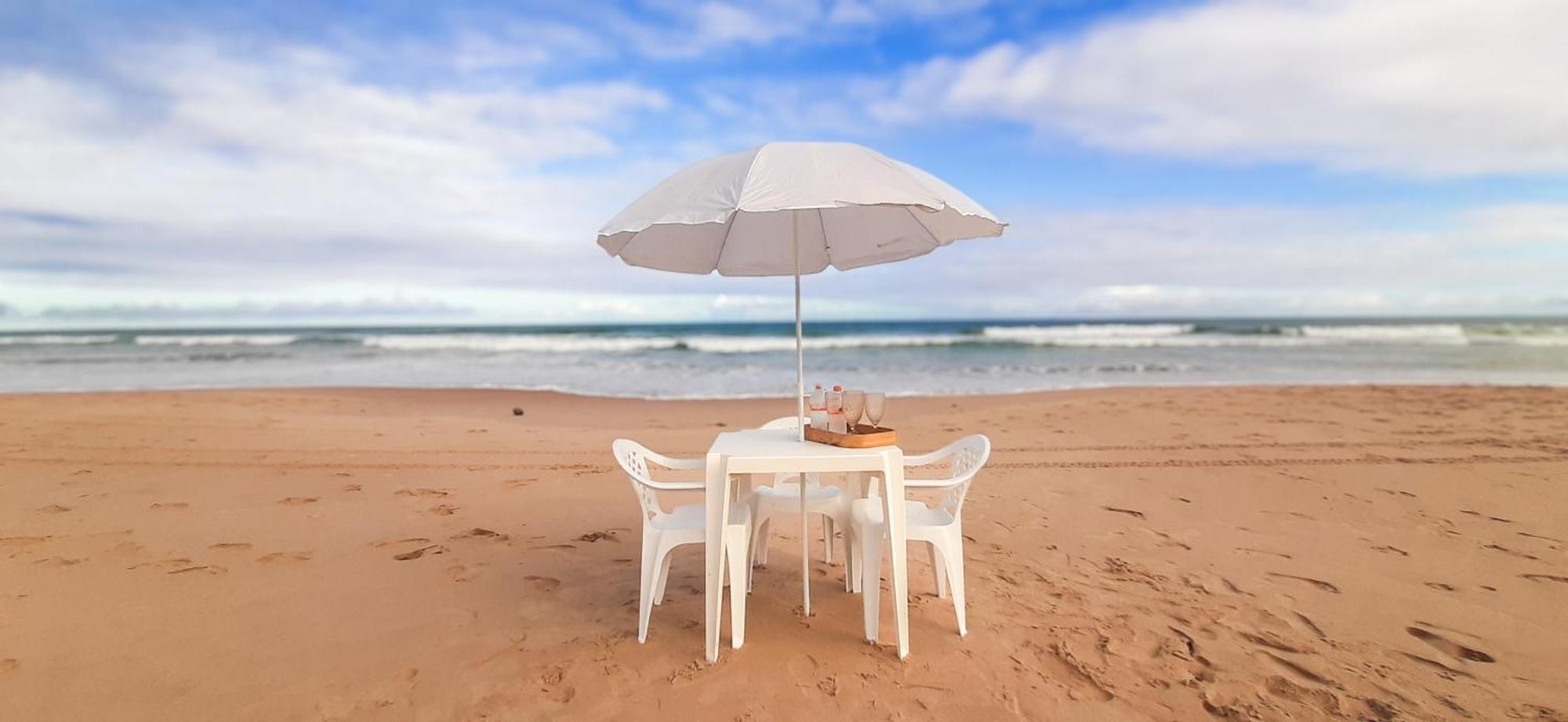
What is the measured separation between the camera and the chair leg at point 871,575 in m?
2.85

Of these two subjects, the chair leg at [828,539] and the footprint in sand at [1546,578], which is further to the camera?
the chair leg at [828,539]

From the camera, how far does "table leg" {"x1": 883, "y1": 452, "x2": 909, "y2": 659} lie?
2713mm

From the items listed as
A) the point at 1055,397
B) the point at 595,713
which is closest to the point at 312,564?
the point at 595,713

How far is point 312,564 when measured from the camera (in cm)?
378

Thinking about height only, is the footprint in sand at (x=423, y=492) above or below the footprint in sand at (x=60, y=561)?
below

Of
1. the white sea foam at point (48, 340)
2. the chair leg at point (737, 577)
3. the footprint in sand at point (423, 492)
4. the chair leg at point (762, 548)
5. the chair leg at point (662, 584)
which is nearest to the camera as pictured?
the chair leg at point (737, 577)

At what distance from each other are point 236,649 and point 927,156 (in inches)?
445

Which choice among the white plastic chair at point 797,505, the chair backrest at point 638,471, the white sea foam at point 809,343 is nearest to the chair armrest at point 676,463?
the chair backrest at point 638,471

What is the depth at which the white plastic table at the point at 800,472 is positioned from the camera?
2.67 m

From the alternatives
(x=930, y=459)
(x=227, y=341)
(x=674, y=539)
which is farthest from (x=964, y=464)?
(x=227, y=341)

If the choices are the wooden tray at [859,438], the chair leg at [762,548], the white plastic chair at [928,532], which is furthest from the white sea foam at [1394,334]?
the wooden tray at [859,438]

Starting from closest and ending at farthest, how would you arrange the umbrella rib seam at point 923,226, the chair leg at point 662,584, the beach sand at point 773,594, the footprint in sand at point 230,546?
the beach sand at point 773,594 < the chair leg at point 662,584 < the umbrella rib seam at point 923,226 < the footprint in sand at point 230,546

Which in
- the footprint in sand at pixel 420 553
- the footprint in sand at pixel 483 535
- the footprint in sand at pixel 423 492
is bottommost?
the footprint in sand at pixel 483 535

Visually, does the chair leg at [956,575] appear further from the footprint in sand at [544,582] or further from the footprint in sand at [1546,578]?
the footprint in sand at [1546,578]
